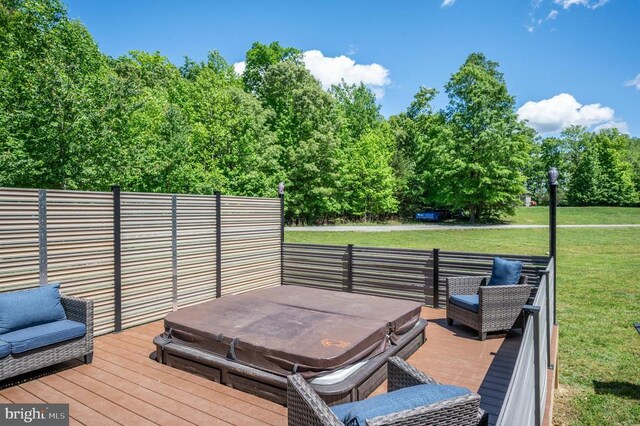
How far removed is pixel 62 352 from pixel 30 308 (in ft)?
1.74

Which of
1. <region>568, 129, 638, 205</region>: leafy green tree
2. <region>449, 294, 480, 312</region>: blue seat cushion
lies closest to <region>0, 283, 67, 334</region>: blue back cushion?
<region>449, 294, 480, 312</region>: blue seat cushion

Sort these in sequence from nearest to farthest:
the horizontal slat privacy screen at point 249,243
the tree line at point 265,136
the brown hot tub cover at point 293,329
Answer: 1. the brown hot tub cover at point 293,329
2. the horizontal slat privacy screen at point 249,243
3. the tree line at point 265,136

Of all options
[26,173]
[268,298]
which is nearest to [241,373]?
[268,298]

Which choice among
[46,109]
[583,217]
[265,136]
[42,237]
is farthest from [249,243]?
[583,217]

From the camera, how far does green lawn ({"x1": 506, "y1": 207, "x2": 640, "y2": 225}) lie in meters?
24.2

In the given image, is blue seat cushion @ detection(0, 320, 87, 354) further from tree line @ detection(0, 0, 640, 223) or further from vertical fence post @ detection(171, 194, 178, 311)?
tree line @ detection(0, 0, 640, 223)

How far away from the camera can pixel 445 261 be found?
20.1ft

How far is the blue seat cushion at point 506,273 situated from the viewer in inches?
197

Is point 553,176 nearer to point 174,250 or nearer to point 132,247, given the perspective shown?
point 174,250

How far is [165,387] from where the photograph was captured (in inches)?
132

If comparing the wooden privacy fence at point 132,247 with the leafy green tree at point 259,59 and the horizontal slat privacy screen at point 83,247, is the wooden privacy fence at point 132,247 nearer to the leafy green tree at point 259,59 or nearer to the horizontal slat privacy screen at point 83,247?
the horizontal slat privacy screen at point 83,247

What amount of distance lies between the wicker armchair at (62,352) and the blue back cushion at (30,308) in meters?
0.14

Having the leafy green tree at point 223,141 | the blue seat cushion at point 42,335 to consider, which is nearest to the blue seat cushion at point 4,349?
the blue seat cushion at point 42,335

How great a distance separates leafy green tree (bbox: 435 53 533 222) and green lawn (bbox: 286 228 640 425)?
26.1ft
